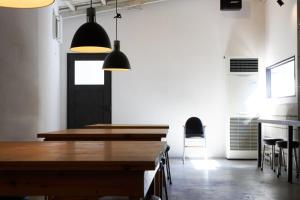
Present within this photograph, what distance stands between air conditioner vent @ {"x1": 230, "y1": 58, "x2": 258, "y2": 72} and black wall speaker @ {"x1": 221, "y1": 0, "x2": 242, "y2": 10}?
112cm

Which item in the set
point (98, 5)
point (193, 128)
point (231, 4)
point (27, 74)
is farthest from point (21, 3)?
point (98, 5)

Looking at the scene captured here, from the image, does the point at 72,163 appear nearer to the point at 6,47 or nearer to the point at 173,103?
the point at 6,47

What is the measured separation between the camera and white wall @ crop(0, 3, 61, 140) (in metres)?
3.81

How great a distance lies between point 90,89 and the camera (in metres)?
9.02

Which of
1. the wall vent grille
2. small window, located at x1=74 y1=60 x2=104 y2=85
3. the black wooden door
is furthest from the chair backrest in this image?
small window, located at x1=74 y1=60 x2=104 y2=85

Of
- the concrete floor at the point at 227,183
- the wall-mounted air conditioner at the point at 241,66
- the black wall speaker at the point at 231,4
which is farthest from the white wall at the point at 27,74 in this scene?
the wall-mounted air conditioner at the point at 241,66

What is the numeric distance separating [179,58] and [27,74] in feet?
16.0

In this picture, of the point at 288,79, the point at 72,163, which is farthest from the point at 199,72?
the point at 72,163

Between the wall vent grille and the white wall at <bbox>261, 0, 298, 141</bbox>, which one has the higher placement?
the white wall at <bbox>261, 0, 298, 141</bbox>

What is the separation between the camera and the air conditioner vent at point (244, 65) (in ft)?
28.0

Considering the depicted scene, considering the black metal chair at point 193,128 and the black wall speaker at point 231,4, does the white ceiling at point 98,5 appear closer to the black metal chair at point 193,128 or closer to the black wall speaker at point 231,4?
the black wall speaker at point 231,4

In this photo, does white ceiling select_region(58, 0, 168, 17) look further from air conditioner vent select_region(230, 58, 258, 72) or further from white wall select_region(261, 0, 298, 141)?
white wall select_region(261, 0, 298, 141)

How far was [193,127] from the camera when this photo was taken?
814 cm

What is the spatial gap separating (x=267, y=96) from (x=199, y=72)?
5.11 ft
